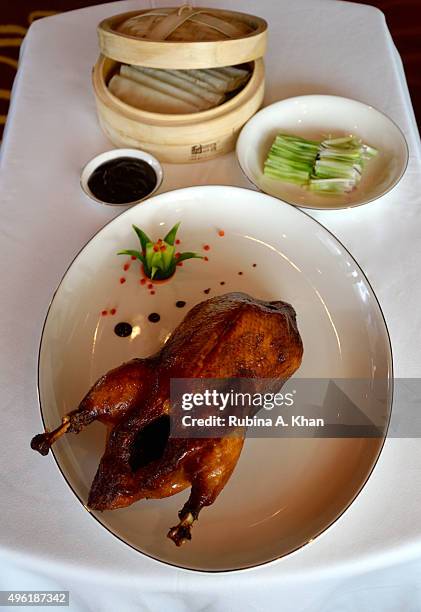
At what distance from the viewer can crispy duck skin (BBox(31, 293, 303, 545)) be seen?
2.89 feet

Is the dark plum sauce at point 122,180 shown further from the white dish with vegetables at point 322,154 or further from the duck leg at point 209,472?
the duck leg at point 209,472

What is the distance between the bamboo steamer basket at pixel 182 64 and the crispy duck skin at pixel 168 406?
1.95 ft

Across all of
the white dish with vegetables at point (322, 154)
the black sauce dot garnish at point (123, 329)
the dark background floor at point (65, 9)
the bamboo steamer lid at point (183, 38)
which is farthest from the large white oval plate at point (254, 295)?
the dark background floor at point (65, 9)

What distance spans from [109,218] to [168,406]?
0.69 metres

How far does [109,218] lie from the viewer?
143cm

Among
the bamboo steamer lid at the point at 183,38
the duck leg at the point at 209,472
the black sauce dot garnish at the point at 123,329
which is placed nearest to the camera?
the duck leg at the point at 209,472

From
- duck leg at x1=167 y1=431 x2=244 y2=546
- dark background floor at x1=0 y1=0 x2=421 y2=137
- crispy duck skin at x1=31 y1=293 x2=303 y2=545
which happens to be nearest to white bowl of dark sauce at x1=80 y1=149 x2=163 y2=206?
crispy duck skin at x1=31 y1=293 x2=303 y2=545

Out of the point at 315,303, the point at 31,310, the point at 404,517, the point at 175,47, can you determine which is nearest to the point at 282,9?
the point at 175,47

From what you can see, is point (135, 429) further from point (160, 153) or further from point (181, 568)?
point (160, 153)

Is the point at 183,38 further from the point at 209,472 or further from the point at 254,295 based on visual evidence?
the point at 209,472

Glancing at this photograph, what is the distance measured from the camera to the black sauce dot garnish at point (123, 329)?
1.23 metres

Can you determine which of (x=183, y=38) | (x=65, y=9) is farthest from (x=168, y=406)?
(x=65, y=9)

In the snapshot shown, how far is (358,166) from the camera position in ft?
4.88

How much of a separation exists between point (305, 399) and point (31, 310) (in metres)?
0.68
